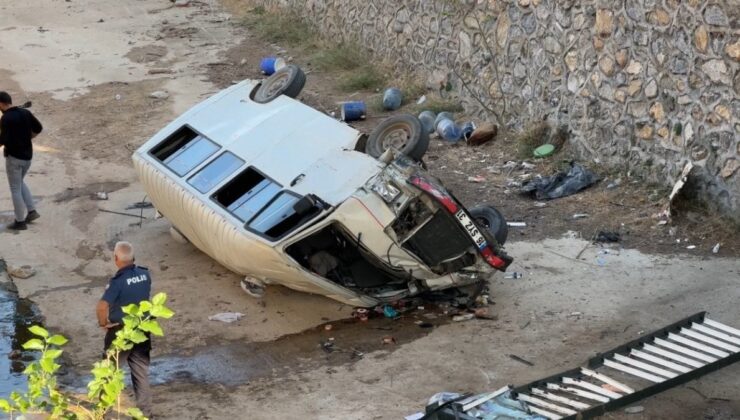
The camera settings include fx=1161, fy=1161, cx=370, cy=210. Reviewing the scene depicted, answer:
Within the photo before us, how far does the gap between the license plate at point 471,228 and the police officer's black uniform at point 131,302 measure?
3170 millimetres

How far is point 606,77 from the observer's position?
15258 millimetres

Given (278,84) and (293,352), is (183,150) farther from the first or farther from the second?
(293,352)

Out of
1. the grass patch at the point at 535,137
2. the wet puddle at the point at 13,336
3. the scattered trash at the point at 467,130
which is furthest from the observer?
the scattered trash at the point at 467,130

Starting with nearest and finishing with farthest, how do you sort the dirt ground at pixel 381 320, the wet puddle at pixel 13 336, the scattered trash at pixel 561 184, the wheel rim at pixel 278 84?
the dirt ground at pixel 381 320
the wet puddle at pixel 13 336
the wheel rim at pixel 278 84
the scattered trash at pixel 561 184

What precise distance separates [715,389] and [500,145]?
24.4 feet

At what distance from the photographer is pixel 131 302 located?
938 centimetres

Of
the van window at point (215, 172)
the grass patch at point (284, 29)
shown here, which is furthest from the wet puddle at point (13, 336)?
the grass patch at point (284, 29)

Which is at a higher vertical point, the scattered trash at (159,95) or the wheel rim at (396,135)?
the wheel rim at (396,135)

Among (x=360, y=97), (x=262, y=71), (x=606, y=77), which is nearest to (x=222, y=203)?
(x=606, y=77)

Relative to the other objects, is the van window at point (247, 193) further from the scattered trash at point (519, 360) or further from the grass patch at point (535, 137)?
the grass patch at point (535, 137)

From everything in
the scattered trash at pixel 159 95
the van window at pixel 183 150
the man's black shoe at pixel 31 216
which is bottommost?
the scattered trash at pixel 159 95

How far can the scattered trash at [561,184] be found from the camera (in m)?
15.2

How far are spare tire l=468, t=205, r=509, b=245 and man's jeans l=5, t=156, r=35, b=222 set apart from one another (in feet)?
19.2

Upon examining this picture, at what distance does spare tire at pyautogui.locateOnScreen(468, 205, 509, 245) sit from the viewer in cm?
1241
